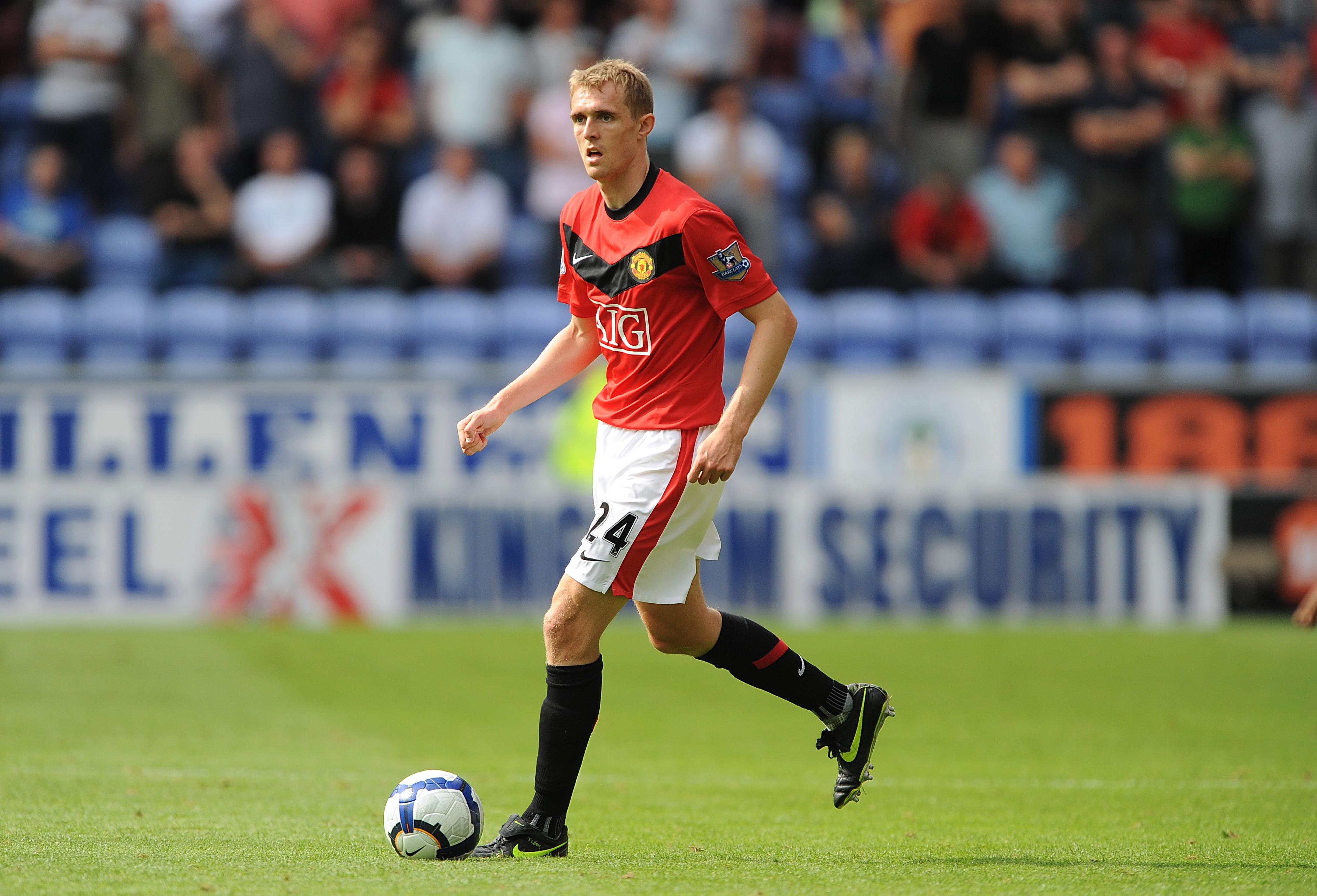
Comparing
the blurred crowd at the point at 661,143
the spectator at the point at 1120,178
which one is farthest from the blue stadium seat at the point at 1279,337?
the spectator at the point at 1120,178

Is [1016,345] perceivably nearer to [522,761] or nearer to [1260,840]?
[522,761]

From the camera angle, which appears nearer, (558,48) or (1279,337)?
(1279,337)

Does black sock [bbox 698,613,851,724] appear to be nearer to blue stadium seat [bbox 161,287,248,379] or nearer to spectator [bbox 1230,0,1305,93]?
blue stadium seat [bbox 161,287,248,379]

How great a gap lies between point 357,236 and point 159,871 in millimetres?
10645

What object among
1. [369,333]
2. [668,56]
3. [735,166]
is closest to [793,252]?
[735,166]

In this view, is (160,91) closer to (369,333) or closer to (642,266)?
(369,333)

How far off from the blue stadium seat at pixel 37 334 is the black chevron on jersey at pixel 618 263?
957 centimetres

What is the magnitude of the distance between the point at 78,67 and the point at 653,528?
11984 mm

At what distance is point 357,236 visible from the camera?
577 inches

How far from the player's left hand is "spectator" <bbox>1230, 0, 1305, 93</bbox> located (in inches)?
519

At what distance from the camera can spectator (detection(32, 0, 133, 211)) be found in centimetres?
1508

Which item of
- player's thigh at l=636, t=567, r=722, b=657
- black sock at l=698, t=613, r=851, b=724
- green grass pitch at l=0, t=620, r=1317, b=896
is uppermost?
player's thigh at l=636, t=567, r=722, b=657

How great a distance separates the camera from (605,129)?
493 cm

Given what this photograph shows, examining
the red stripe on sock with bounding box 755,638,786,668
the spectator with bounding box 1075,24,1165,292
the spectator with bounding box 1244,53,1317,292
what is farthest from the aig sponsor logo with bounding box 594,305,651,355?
the spectator with bounding box 1244,53,1317,292
